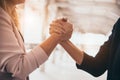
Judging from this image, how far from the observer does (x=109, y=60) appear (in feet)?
3.34

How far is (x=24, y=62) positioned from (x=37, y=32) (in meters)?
0.86

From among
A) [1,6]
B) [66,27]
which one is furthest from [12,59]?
[66,27]

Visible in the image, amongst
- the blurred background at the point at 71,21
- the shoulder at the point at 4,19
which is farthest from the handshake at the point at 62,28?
the blurred background at the point at 71,21

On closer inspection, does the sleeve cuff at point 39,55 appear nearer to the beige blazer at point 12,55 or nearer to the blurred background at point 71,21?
the beige blazer at point 12,55

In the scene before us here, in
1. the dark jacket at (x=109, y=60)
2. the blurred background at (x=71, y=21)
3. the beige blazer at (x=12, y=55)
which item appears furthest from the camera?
the blurred background at (x=71, y=21)

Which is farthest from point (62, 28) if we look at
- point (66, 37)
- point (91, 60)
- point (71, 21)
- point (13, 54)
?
point (71, 21)

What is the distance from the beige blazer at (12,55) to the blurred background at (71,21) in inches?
27.5

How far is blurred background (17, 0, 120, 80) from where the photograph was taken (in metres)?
1.54

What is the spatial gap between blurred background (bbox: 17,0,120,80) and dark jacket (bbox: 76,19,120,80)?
0.39 m

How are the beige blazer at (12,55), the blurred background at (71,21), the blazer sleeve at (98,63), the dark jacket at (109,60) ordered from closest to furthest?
the beige blazer at (12,55) < the dark jacket at (109,60) < the blazer sleeve at (98,63) < the blurred background at (71,21)

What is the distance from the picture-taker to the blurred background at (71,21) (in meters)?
1.54

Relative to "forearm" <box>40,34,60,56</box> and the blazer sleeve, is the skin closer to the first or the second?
the blazer sleeve

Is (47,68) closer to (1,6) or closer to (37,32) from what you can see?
(37,32)

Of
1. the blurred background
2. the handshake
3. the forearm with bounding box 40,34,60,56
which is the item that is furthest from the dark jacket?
the blurred background
